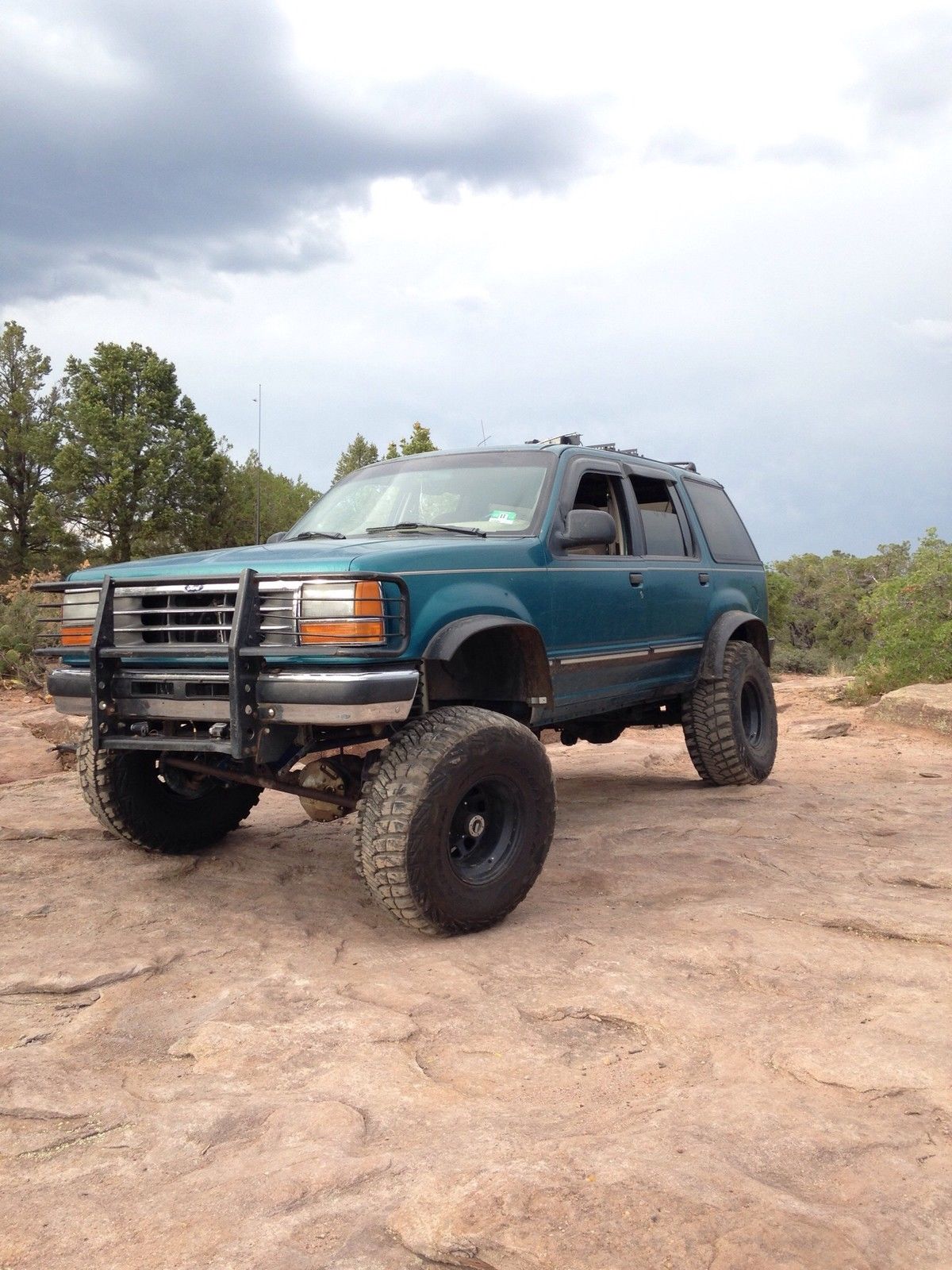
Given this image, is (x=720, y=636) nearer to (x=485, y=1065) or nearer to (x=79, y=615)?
(x=79, y=615)

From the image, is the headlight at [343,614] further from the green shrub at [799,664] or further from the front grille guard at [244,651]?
the green shrub at [799,664]

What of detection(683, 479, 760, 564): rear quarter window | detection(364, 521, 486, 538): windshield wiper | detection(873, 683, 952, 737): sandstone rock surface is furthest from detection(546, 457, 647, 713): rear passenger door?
detection(873, 683, 952, 737): sandstone rock surface

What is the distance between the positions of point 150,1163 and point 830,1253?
1.42 meters

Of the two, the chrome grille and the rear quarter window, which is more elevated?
the rear quarter window

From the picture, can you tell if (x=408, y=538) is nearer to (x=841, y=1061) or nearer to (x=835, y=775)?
(x=841, y=1061)

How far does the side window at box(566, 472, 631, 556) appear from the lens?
5.59m

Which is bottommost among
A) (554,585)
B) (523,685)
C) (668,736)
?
(668,736)

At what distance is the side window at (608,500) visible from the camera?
220 inches

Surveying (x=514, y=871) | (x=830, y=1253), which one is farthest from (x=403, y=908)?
(x=830, y=1253)

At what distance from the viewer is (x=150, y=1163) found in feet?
7.59

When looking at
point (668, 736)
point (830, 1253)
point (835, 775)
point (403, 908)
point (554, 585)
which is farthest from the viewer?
point (668, 736)

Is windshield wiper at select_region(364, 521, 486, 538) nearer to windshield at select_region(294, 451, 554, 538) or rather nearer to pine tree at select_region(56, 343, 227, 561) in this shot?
windshield at select_region(294, 451, 554, 538)

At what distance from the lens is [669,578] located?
6035mm

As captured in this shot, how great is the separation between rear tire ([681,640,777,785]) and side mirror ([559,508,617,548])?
2.02 m
